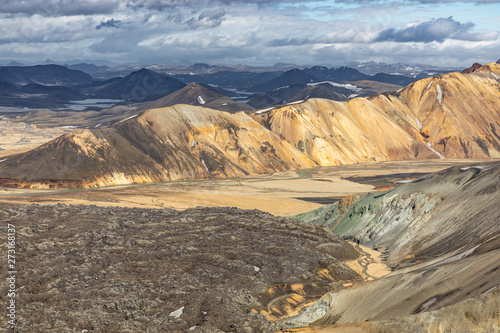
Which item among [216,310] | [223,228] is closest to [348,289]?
[216,310]

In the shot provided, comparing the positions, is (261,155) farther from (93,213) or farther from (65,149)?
(93,213)

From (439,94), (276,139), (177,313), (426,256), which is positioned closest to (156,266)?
(177,313)

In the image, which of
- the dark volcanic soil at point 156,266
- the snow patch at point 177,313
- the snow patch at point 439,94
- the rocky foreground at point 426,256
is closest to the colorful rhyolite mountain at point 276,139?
the snow patch at point 439,94

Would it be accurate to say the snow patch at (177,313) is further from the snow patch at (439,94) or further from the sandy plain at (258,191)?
the snow patch at (439,94)

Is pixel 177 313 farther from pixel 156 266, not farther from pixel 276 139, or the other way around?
pixel 276 139

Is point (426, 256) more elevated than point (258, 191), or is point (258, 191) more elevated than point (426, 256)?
point (426, 256)

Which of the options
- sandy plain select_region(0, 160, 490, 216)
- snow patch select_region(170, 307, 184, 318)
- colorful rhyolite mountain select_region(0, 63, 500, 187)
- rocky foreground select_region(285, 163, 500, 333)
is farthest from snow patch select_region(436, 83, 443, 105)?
snow patch select_region(170, 307, 184, 318)
